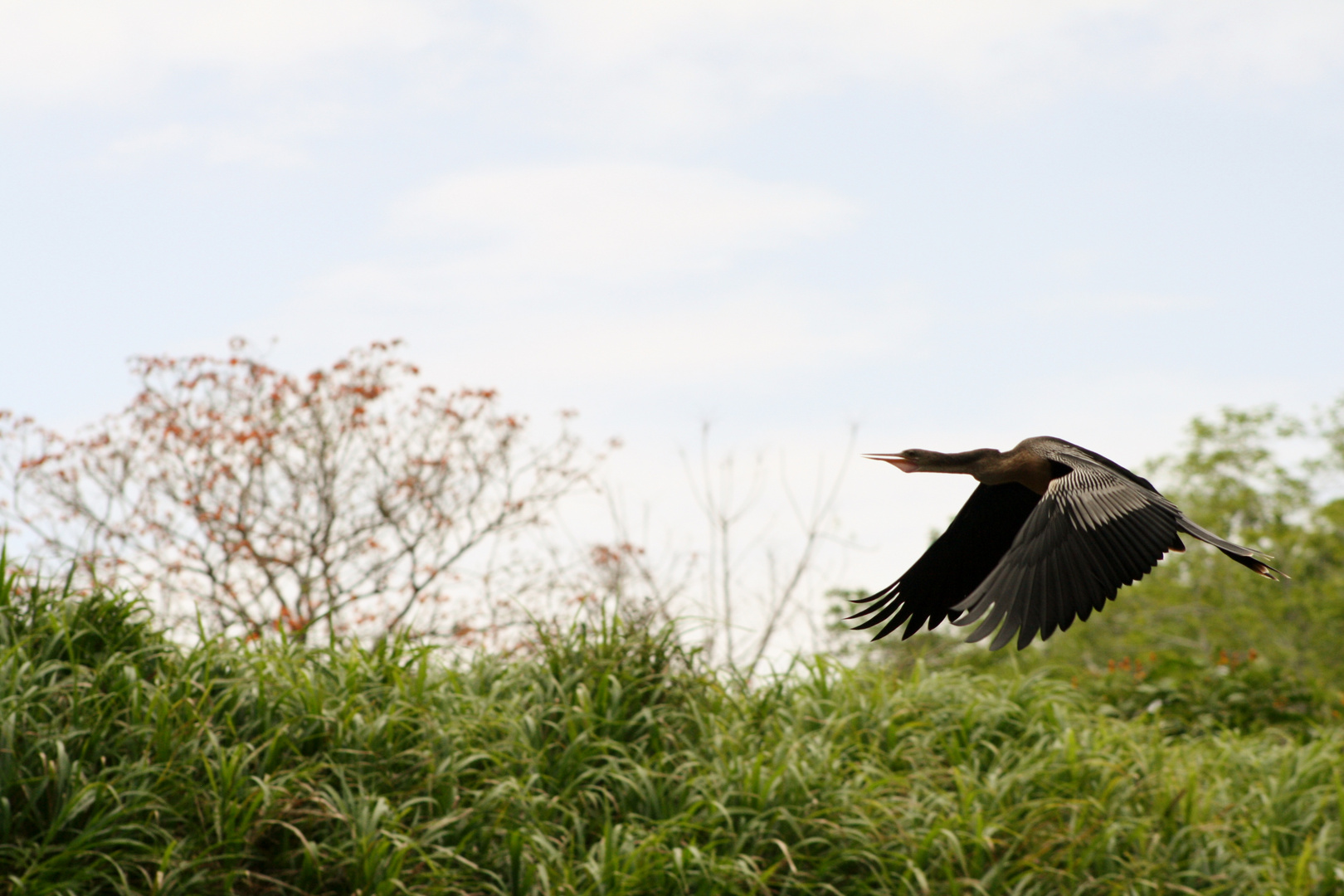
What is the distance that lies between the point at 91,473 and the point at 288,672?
391 centimetres

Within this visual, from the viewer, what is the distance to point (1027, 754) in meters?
4.79

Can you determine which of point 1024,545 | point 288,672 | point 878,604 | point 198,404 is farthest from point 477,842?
point 198,404

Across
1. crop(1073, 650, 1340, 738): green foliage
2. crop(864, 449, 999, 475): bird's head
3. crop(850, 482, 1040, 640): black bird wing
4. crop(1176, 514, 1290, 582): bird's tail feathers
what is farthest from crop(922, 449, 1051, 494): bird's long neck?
crop(1073, 650, 1340, 738): green foliage

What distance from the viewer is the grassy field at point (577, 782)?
373 cm

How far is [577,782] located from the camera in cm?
427

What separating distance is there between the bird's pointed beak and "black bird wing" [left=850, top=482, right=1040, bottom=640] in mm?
823

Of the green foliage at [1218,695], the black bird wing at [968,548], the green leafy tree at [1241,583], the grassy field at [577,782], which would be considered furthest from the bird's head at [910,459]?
the green leafy tree at [1241,583]

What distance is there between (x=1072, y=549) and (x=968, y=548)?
564 mm

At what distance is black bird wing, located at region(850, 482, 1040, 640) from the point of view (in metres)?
1.90

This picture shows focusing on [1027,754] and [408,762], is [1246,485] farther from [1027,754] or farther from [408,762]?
[408,762]

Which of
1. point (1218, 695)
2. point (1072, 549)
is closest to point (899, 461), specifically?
point (1072, 549)

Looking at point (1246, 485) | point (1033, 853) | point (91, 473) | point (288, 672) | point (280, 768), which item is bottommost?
point (1033, 853)

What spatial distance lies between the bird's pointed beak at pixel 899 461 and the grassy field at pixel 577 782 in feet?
9.95

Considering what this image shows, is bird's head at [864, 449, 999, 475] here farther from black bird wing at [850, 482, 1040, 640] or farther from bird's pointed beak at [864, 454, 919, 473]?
black bird wing at [850, 482, 1040, 640]
